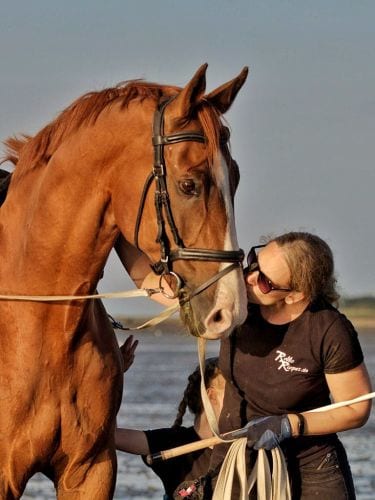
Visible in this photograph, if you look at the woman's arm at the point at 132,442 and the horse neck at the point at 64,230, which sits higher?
the horse neck at the point at 64,230

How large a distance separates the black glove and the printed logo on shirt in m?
0.26

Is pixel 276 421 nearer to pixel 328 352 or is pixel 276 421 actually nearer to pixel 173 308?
pixel 328 352

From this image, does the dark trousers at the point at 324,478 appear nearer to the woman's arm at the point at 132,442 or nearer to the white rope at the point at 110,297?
the woman's arm at the point at 132,442

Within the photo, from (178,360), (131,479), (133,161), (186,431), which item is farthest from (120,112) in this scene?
(178,360)

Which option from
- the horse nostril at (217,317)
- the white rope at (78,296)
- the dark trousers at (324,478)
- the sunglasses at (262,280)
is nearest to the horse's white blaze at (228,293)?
the horse nostril at (217,317)

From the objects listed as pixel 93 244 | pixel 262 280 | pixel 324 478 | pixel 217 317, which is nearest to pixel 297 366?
pixel 262 280

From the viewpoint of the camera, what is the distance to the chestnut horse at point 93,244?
5.28 meters

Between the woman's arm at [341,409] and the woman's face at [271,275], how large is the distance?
19.3 inches

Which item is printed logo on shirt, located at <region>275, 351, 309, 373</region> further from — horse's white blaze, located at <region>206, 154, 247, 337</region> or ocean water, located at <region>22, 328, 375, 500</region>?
horse's white blaze, located at <region>206, 154, 247, 337</region>

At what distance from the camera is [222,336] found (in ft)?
17.4

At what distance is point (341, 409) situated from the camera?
6.22 m

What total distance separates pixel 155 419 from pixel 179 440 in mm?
7488

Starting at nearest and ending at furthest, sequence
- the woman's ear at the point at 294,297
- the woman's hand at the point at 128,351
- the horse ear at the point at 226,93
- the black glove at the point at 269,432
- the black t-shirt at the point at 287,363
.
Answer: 1. the horse ear at the point at 226,93
2. the black glove at the point at 269,432
3. the black t-shirt at the point at 287,363
4. the woman's ear at the point at 294,297
5. the woman's hand at the point at 128,351

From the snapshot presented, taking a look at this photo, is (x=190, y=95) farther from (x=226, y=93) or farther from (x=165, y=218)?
(x=165, y=218)
